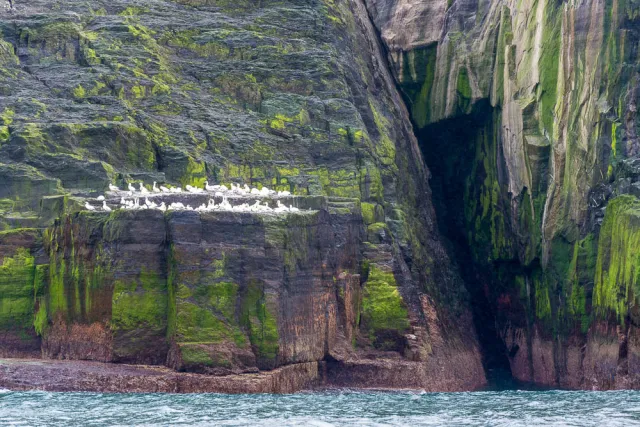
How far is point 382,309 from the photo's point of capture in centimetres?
7162

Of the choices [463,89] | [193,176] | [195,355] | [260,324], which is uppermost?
[463,89]

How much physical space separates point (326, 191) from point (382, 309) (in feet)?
27.9

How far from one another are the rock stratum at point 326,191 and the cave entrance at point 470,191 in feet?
0.57

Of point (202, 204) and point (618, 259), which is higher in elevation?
point (202, 204)

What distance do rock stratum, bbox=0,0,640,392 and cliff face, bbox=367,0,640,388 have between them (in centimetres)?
14

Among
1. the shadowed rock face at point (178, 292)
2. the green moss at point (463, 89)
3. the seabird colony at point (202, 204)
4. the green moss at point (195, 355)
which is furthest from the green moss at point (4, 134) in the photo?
the green moss at point (463, 89)

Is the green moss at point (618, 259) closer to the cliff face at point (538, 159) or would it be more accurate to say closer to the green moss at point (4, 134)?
the cliff face at point (538, 159)

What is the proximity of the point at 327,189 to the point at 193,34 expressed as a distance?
13.8 m

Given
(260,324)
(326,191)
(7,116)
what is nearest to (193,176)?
(326,191)

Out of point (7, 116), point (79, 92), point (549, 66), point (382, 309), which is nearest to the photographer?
point (382, 309)

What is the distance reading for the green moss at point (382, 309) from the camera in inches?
2805

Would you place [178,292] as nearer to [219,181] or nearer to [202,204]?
[202,204]

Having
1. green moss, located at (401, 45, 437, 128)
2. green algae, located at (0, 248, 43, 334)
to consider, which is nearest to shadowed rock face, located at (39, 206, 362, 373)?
green algae, located at (0, 248, 43, 334)

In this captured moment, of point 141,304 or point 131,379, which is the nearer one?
point 131,379
